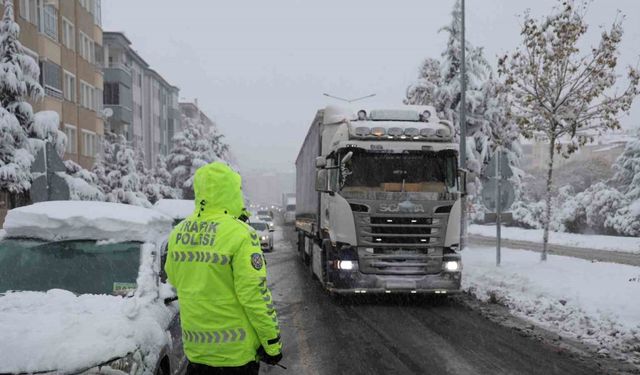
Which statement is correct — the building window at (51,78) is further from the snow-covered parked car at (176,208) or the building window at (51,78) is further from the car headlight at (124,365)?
the car headlight at (124,365)

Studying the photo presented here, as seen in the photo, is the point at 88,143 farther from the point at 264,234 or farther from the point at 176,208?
the point at 176,208

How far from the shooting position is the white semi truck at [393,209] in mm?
10977

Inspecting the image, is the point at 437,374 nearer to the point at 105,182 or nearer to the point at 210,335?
the point at 210,335

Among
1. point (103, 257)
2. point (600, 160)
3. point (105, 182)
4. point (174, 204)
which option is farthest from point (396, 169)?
point (600, 160)

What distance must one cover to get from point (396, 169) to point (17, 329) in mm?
8269

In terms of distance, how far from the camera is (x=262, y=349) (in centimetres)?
341

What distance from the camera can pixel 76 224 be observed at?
5.68 meters

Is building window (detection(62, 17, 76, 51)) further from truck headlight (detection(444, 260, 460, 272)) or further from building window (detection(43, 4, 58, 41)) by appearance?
truck headlight (detection(444, 260, 460, 272))

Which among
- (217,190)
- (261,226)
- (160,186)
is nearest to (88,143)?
(160,186)

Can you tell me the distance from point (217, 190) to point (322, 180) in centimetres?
840

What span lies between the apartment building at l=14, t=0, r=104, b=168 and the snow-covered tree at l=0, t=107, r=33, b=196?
10739 mm

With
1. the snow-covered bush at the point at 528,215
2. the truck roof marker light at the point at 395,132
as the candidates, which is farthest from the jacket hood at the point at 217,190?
the snow-covered bush at the point at 528,215

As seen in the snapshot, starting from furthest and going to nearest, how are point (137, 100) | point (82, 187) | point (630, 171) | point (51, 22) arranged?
point (137, 100)
point (630, 171)
point (51, 22)
point (82, 187)

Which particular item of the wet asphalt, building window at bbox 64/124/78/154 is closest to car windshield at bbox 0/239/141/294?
the wet asphalt
